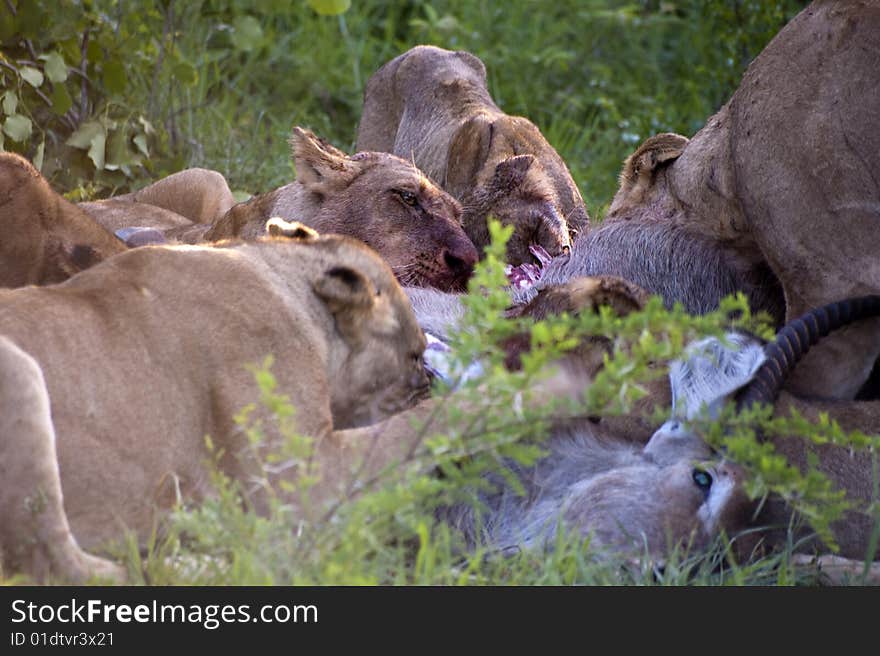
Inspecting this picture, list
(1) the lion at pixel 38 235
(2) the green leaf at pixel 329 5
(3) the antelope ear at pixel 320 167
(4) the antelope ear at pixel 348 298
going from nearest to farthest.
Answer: (4) the antelope ear at pixel 348 298 → (1) the lion at pixel 38 235 → (3) the antelope ear at pixel 320 167 → (2) the green leaf at pixel 329 5

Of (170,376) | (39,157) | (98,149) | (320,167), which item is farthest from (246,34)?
(170,376)

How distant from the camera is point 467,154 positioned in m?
6.32

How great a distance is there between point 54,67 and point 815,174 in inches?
139

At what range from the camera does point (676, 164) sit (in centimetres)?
510

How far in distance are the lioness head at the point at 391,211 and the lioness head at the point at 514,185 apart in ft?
0.82

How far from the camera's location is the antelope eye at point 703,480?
364cm

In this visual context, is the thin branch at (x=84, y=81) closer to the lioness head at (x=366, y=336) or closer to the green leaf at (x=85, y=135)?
the green leaf at (x=85, y=135)

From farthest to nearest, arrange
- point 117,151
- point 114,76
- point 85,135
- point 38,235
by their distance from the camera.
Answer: point 117,151 → point 114,76 → point 85,135 → point 38,235

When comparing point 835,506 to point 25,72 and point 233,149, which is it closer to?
point 25,72

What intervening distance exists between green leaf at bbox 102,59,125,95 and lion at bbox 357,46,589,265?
4.01 feet

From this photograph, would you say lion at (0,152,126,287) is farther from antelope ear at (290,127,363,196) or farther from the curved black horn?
the curved black horn

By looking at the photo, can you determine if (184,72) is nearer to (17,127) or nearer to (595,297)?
(17,127)

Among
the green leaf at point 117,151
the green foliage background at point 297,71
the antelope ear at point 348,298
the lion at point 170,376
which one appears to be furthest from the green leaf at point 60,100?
the antelope ear at point 348,298

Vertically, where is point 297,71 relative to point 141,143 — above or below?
below
